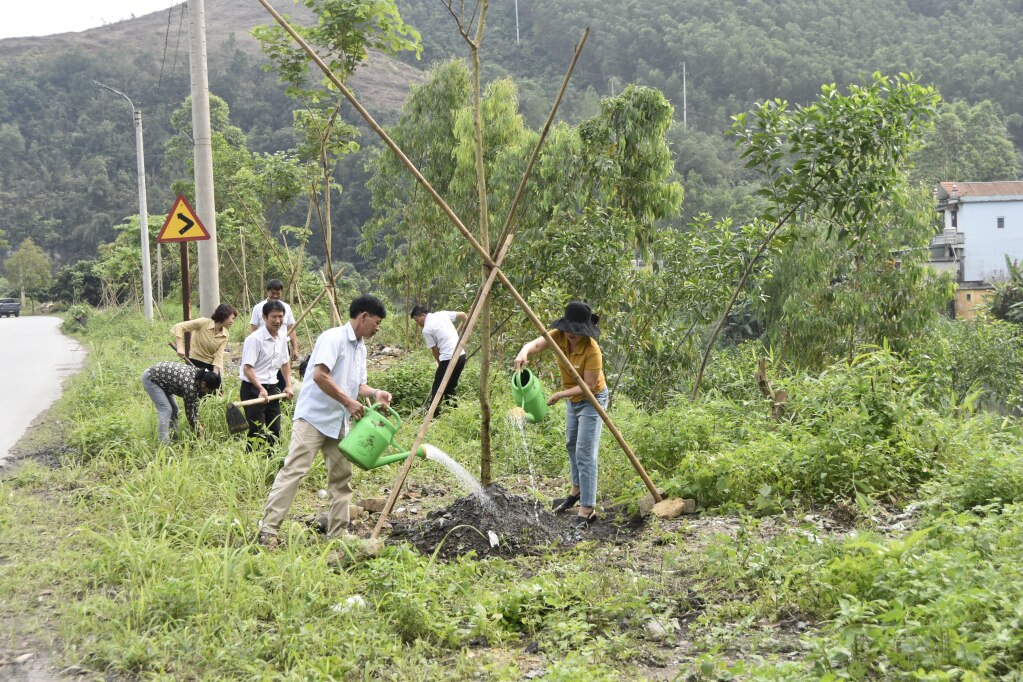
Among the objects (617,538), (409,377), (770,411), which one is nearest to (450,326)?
(409,377)

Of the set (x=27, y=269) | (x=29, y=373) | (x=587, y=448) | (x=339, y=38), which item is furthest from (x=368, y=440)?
(x=27, y=269)

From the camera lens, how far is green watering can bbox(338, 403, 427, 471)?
5.45 meters

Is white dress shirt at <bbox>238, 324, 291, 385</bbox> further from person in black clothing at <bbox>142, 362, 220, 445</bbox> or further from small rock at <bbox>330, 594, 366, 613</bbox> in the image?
small rock at <bbox>330, 594, 366, 613</bbox>

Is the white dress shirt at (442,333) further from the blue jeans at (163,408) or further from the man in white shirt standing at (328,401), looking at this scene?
the man in white shirt standing at (328,401)

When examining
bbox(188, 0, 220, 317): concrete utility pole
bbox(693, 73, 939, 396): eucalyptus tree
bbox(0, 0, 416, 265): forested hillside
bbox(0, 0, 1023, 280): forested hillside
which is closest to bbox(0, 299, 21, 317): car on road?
bbox(0, 0, 416, 265): forested hillside

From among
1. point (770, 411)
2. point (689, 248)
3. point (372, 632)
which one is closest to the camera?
point (372, 632)

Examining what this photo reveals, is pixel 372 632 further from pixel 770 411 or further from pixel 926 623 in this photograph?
pixel 770 411

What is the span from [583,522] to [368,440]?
169 centimetres

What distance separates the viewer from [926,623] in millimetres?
3822

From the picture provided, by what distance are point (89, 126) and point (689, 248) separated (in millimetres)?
66183

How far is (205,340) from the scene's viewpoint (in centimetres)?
837

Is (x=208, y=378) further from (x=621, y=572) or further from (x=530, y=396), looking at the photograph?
(x=621, y=572)

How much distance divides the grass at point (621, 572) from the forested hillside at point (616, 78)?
46.6 meters

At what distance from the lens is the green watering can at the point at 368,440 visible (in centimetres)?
545
